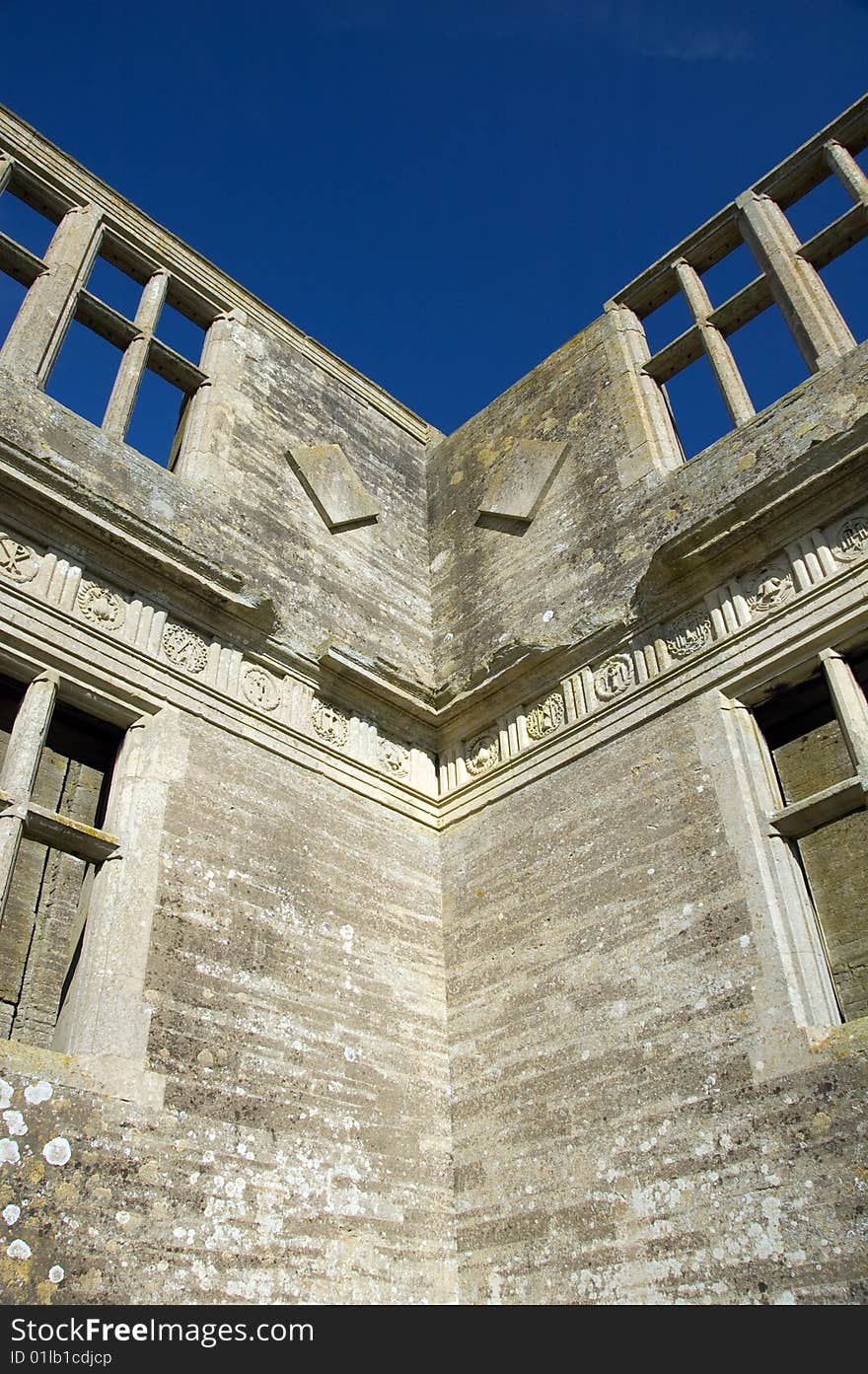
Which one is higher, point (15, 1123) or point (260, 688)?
point (260, 688)

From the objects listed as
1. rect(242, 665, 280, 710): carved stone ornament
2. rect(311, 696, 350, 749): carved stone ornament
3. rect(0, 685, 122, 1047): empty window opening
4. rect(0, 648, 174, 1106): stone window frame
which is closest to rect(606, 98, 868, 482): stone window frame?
rect(311, 696, 350, 749): carved stone ornament

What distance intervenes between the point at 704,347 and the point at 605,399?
870mm

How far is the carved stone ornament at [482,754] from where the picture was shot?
7.47 meters

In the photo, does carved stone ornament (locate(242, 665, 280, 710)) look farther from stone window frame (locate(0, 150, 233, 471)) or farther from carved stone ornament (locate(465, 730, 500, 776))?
stone window frame (locate(0, 150, 233, 471))

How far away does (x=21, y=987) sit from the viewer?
498cm

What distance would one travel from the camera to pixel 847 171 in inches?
315

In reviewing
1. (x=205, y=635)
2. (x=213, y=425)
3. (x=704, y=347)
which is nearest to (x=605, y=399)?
(x=704, y=347)

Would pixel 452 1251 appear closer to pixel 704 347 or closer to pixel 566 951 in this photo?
pixel 566 951

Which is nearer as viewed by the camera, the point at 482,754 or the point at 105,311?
the point at 482,754

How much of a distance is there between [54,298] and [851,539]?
224 inches

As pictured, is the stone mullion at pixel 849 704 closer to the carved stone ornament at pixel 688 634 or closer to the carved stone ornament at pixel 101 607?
the carved stone ornament at pixel 688 634

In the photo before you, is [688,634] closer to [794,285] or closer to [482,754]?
[482,754]

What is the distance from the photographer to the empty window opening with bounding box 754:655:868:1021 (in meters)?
5.15

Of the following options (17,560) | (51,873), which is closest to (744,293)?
(17,560)
